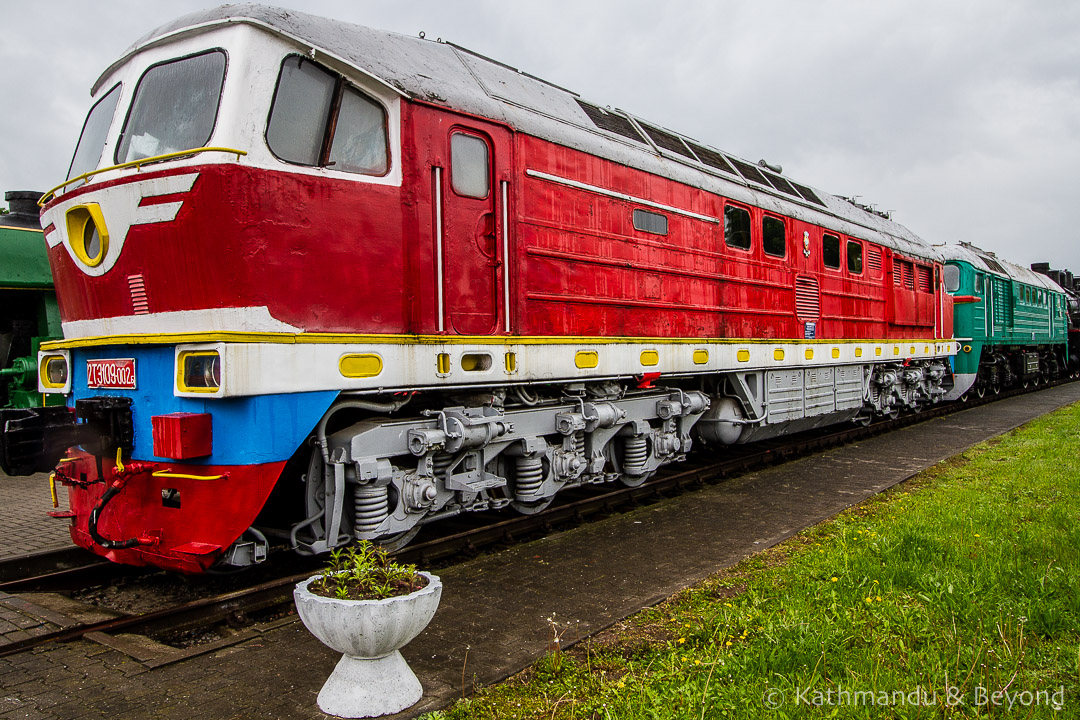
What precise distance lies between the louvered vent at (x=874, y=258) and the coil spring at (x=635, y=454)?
7.17m

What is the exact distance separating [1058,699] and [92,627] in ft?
16.0

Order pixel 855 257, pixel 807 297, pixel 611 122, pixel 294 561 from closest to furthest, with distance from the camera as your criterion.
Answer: pixel 294 561 < pixel 611 122 < pixel 807 297 < pixel 855 257

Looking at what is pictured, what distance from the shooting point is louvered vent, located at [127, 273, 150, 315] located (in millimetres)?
4875

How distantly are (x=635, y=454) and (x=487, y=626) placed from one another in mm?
3570

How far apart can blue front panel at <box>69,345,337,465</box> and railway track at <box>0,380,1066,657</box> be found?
916 mm

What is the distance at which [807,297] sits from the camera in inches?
426

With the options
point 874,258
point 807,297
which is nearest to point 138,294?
point 807,297

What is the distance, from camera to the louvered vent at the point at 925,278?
1519 cm

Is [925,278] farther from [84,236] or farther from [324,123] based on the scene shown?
[84,236]

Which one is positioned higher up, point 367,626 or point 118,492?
point 118,492

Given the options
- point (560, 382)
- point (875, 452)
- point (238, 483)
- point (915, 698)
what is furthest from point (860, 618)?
point (875, 452)

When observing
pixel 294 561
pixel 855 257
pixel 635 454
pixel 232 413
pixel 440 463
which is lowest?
pixel 294 561

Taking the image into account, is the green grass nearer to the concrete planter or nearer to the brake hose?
the concrete planter

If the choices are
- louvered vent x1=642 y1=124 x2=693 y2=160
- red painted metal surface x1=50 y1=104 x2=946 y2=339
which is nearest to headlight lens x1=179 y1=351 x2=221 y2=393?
red painted metal surface x1=50 y1=104 x2=946 y2=339
